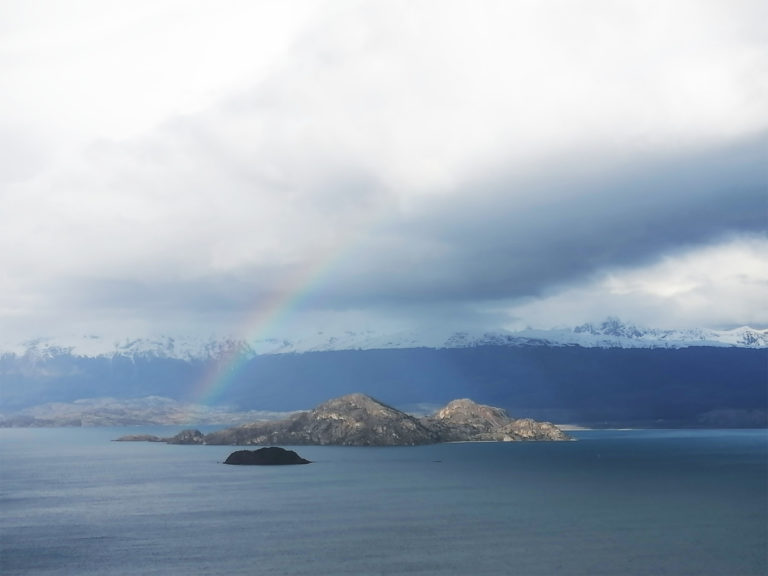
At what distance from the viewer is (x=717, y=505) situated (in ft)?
597

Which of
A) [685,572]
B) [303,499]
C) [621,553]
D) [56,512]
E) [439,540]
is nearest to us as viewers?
[685,572]

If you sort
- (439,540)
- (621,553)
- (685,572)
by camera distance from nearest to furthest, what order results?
1. (685,572)
2. (621,553)
3. (439,540)

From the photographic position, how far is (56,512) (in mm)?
180000

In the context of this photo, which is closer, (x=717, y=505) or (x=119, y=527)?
(x=119, y=527)

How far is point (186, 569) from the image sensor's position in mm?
119500

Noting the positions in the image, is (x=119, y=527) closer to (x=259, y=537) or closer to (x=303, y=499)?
(x=259, y=537)

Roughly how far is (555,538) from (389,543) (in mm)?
28470

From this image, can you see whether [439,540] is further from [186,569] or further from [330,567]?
[186,569]

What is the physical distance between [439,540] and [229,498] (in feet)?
255

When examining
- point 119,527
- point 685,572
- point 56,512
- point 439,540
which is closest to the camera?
point 685,572

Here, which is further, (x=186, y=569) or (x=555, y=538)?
(x=555, y=538)

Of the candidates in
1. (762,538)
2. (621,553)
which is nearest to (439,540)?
(621,553)

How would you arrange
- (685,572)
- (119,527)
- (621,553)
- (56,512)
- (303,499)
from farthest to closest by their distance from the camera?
(303,499)
(56,512)
(119,527)
(621,553)
(685,572)

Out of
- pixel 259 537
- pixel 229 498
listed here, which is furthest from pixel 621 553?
pixel 229 498
